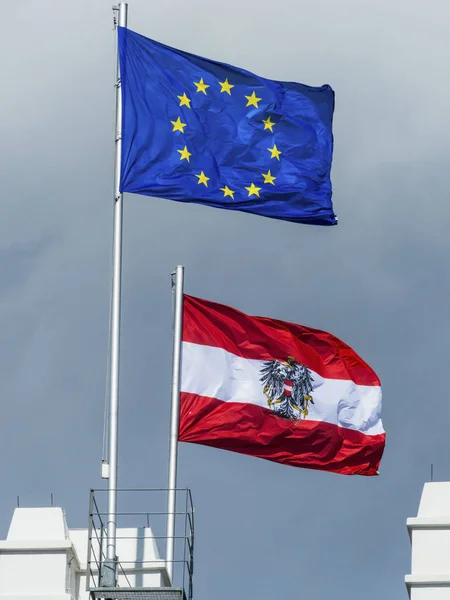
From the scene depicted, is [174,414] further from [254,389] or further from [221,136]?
[221,136]

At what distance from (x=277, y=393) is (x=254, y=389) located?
1.46 feet

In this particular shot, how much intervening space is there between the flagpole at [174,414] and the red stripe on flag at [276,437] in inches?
27.6

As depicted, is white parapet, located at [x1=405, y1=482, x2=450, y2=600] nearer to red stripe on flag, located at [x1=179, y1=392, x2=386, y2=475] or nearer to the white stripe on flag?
red stripe on flag, located at [x1=179, y1=392, x2=386, y2=475]

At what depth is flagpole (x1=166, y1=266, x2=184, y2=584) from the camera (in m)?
31.6

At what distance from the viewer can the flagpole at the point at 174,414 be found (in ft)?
104

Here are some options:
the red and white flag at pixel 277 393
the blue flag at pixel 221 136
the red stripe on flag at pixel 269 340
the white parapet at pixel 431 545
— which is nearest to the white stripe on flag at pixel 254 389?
the red and white flag at pixel 277 393

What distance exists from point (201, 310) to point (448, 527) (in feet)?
23.8

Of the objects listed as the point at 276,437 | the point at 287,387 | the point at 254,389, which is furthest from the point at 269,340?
the point at 276,437

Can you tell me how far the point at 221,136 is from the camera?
116 ft

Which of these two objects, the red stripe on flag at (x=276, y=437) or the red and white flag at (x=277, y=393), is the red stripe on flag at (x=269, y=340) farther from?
the red stripe on flag at (x=276, y=437)

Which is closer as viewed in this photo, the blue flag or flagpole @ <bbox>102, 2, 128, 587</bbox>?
flagpole @ <bbox>102, 2, 128, 587</bbox>

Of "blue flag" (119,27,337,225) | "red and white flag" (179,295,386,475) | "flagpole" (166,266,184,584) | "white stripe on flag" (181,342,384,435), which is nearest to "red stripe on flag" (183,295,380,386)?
"red and white flag" (179,295,386,475)

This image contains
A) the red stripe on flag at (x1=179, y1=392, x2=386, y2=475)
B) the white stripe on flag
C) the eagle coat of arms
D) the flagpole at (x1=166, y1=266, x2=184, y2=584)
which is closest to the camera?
the flagpole at (x1=166, y1=266, x2=184, y2=584)

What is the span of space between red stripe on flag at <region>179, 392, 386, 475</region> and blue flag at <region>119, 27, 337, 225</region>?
379 cm
